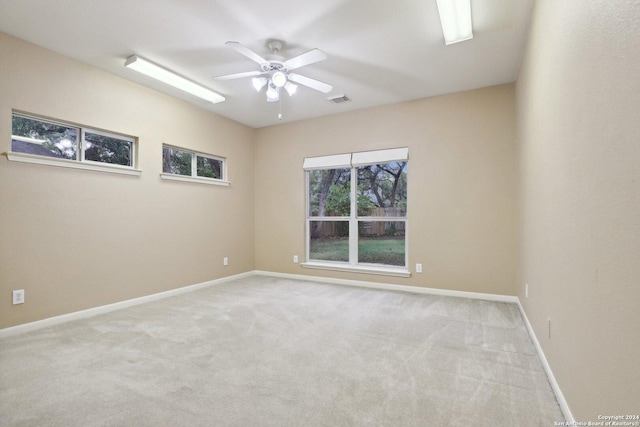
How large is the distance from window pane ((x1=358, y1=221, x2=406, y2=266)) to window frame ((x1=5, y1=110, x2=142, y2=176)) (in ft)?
11.0

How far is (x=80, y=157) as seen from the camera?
3396mm

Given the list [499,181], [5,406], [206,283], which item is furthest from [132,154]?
[499,181]

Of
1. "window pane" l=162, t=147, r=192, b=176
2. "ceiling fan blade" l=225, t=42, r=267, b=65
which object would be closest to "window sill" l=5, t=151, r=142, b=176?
"window pane" l=162, t=147, r=192, b=176

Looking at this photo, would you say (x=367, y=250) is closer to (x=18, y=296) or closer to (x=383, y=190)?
(x=383, y=190)

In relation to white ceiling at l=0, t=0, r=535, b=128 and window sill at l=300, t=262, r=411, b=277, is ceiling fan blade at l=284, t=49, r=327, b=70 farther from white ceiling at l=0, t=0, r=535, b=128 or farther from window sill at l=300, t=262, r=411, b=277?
window sill at l=300, t=262, r=411, b=277

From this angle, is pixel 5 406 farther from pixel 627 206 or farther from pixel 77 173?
pixel 627 206

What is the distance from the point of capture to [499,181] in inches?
154

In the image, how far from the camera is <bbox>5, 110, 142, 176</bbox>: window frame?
2930 mm

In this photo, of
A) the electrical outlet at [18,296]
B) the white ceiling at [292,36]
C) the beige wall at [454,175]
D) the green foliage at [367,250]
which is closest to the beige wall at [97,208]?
the electrical outlet at [18,296]

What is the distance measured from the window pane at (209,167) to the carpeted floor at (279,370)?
2.23 meters

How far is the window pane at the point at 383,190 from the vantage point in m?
4.63

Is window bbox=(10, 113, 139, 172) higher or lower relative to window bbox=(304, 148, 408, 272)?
higher

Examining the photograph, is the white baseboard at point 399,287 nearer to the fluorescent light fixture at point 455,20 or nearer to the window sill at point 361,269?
the window sill at point 361,269

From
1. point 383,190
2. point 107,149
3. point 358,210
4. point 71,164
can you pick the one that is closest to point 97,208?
point 71,164
